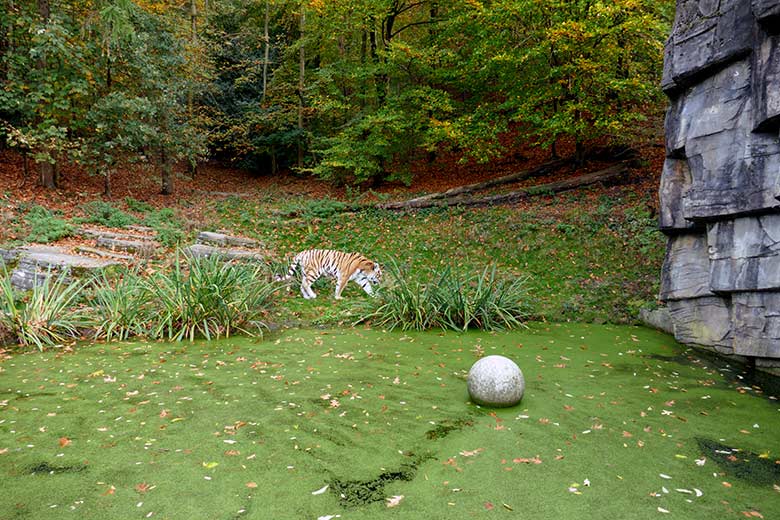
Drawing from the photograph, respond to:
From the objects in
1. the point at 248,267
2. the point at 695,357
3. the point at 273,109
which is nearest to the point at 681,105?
the point at 695,357

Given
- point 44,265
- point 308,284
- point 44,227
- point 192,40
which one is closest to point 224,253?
point 308,284

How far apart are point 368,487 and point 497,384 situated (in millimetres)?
1669

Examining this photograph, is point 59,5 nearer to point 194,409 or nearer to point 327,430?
point 194,409

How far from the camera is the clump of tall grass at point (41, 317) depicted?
6059 millimetres

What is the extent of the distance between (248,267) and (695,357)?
659 centimetres

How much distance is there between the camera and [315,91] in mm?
16078

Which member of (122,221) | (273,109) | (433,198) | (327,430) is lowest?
(327,430)

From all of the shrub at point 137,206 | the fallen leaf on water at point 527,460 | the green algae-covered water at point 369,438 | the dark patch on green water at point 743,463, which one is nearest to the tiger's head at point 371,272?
the green algae-covered water at point 369,438

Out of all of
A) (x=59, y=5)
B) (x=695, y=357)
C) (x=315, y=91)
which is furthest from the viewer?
(x=315, y=91)

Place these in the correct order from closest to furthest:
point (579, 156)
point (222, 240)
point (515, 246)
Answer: point (515, 246)
point (222, 240)
point (579, 156)

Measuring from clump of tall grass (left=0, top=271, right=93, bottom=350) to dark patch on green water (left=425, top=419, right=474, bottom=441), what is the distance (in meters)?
4.96

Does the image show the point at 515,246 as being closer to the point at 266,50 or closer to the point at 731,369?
the point at 731,369

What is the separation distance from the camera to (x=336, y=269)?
8953 millimetres

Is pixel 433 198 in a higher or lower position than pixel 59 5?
lower
